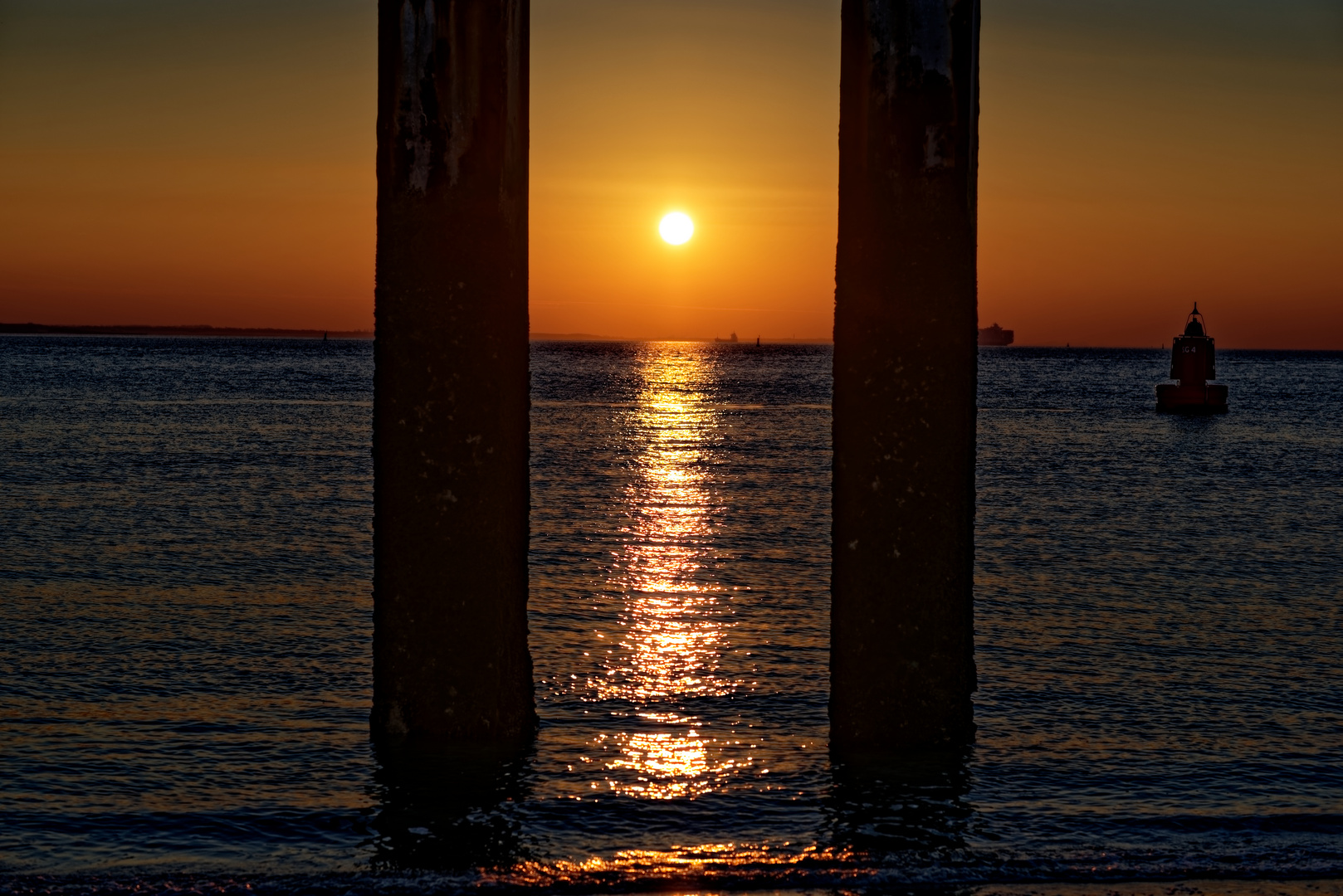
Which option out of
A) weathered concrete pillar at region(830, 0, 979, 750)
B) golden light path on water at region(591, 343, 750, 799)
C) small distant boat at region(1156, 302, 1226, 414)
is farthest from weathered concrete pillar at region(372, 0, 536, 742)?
small distant boat at region(1156, 302, 1226, 414)

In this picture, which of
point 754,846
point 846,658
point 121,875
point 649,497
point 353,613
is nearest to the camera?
point 121,875

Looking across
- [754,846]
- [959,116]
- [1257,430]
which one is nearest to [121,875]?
[754,846]

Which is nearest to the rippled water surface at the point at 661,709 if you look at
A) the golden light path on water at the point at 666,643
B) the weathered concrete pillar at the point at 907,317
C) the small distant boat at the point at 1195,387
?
Answer: the golden light path on water at the point at 666,643

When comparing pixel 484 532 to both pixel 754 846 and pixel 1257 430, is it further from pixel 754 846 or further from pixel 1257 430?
pixel 1257 430

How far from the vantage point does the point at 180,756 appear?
6527 millimetres

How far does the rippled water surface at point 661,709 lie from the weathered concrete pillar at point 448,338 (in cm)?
73

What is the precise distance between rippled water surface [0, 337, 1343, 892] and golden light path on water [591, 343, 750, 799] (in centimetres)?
4

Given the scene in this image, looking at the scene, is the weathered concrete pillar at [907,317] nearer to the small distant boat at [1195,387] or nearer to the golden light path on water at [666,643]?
the golden light path on water at [666,643]

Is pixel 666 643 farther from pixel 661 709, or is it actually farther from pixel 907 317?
pixel 907 317

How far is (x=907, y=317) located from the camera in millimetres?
5438

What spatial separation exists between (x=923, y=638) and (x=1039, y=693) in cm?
275

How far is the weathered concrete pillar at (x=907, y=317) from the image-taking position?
5371 mm

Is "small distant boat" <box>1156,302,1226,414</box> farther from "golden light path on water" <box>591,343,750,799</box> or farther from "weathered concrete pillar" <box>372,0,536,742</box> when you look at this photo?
"weathered concrete pillar" <box>372,0,536,742</box>

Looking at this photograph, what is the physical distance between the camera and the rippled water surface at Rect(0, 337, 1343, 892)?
5.27 meters
